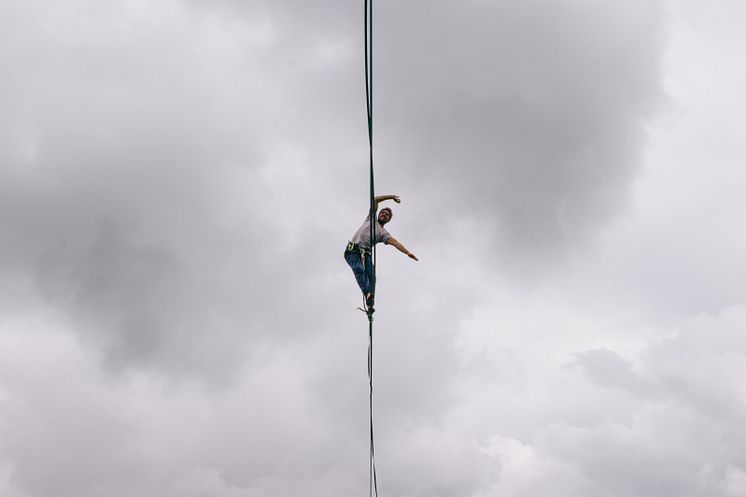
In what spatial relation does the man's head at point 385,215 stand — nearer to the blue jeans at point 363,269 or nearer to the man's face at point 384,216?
the man's face at point 384,216

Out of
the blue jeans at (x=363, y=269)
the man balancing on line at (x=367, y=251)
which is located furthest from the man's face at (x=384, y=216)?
the blue jeans at (x=363, y=269)

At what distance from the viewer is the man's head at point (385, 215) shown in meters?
23.7

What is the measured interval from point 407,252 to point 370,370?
5.66 meters

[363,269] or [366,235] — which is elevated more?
[366,235]

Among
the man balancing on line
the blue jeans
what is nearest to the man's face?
the man balancing on line

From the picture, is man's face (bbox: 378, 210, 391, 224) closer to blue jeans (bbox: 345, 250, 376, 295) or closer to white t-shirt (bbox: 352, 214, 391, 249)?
white t-shirt (bbox: 352, 214, 391, 249)

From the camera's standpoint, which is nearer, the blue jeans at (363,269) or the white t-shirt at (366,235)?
the white t-shirt at (366,235)

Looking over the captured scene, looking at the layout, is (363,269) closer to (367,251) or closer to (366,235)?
(367,251)

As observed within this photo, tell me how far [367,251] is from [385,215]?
156cm

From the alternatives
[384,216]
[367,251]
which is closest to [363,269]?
[367,251]

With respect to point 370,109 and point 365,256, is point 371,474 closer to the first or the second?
point 365,256

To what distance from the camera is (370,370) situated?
27.2 m

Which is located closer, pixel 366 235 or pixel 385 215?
pixel 385 215

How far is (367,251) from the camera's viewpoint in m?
24.7
